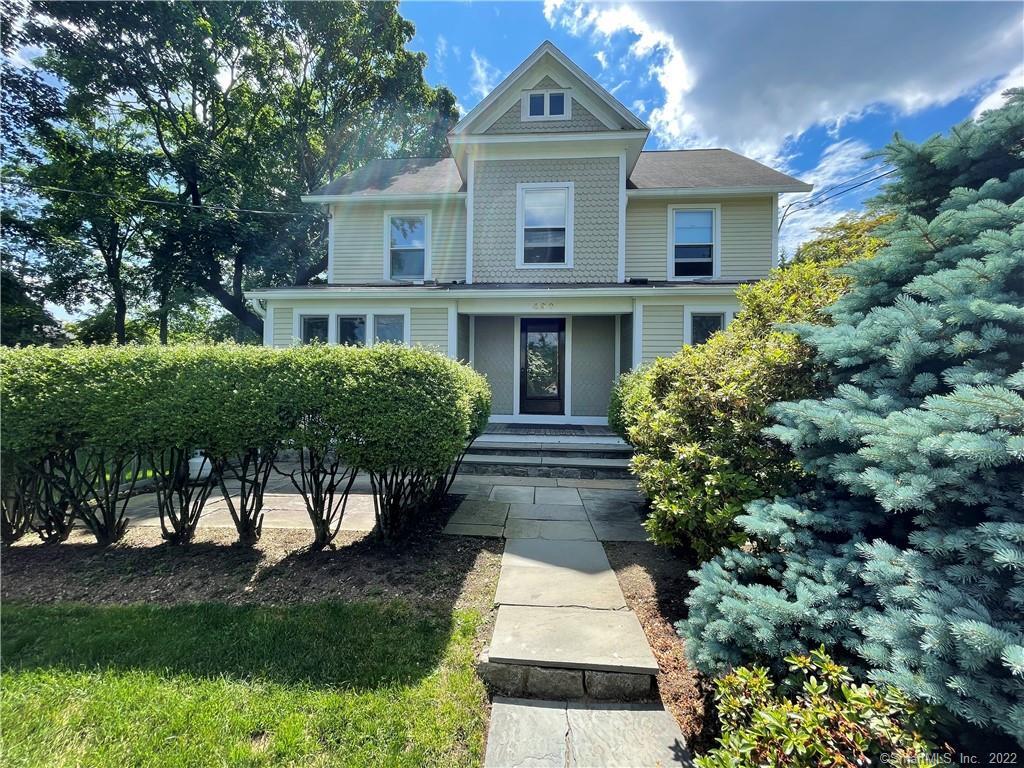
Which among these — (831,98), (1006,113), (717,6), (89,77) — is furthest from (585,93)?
(89,77)

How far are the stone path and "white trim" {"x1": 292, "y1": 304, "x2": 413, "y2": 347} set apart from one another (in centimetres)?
631

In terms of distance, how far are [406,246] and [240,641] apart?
31.0ft

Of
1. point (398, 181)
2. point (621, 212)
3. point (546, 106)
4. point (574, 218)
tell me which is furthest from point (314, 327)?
point (621, 212)

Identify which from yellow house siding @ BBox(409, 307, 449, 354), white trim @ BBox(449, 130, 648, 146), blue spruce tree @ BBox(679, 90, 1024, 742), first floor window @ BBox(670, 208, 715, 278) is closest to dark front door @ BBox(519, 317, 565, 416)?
yellow house siding @ BBox(409, 307, 449, 354)

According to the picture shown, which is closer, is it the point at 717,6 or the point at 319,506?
the point at 319,506

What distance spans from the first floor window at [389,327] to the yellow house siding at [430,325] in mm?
295

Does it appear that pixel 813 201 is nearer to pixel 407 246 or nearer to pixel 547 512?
pixel 407 246

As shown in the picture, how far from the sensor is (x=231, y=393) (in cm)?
322

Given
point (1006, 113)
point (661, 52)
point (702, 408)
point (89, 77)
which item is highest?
point (89, 77)

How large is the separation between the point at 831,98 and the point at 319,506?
33.8ft

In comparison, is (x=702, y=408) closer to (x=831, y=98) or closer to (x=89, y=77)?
(x=831, y=98)

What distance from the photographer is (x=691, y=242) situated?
9.84 meters

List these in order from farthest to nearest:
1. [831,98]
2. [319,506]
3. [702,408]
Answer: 1. [831,98]
2. [319,506]
3. [702,408]

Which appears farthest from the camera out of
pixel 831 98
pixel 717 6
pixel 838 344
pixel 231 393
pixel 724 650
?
pixel 831 98
